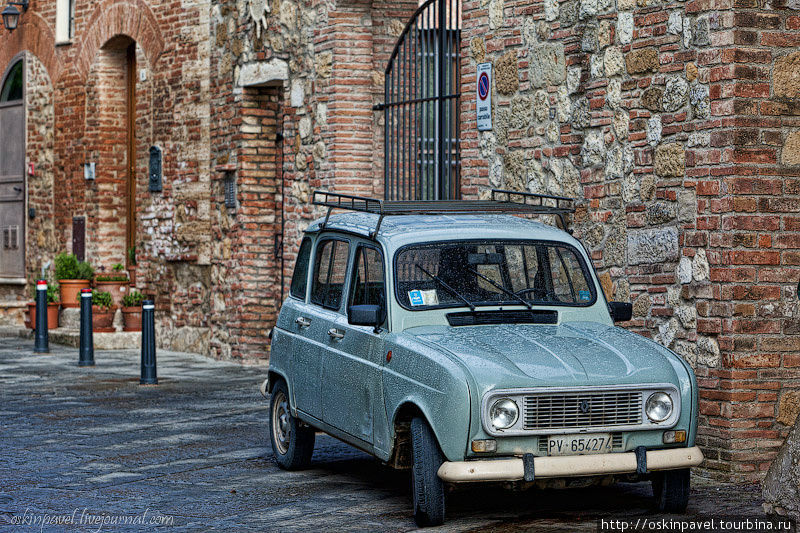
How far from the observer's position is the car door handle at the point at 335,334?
7.82 metres

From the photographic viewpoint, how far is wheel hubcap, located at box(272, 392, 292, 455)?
28.6 ft

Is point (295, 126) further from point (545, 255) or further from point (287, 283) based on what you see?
point (545, 255)

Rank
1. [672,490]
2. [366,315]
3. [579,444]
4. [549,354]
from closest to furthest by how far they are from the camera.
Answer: [579,444] < [549,354] < [672,490] < [366,315]

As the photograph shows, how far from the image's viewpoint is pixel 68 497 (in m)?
7.74

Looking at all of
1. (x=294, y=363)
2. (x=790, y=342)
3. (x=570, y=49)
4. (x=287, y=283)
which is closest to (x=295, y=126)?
(x=287, y=283)

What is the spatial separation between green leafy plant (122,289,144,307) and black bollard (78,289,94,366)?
258cm

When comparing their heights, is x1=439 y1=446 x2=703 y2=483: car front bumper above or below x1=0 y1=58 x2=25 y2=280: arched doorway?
below

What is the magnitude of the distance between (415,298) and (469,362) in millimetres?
910

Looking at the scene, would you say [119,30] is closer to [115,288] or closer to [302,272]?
[115,288]

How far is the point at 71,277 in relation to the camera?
18.6 m

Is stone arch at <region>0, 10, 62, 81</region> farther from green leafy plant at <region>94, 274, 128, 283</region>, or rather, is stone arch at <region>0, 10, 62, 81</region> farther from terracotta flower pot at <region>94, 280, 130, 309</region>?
terracotta flower pot at <region>94, 280, 130, 309</region>

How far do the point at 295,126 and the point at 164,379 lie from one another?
331cm

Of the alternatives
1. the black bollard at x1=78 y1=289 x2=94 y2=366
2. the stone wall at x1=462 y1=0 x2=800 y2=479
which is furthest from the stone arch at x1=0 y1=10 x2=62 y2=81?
the stone wall at x1=462 y1=0 x2=800 y2=479

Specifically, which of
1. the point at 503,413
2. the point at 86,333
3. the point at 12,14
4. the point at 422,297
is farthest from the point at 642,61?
the point at 12,14
